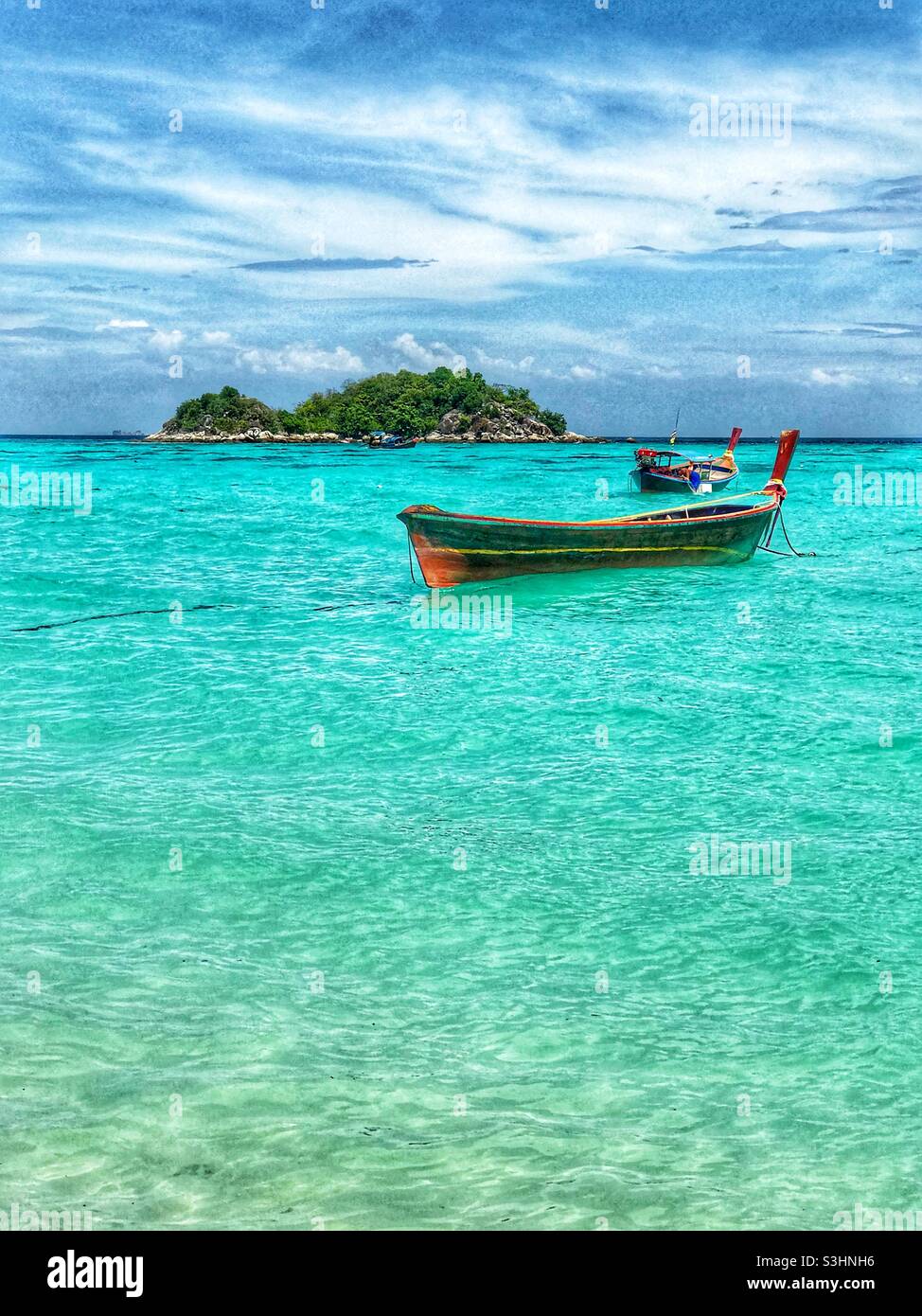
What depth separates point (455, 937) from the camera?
7355mm

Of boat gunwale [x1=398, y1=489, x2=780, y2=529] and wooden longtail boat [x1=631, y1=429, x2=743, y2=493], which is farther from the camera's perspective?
wooden longtail boat [x1=631, y1=429, x2=743, y2=493]

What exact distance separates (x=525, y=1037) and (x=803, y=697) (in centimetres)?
928

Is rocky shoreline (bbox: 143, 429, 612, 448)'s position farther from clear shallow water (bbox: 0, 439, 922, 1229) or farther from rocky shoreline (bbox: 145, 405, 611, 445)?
clear shallow water (bbox: 0, 439, 922, 1229)

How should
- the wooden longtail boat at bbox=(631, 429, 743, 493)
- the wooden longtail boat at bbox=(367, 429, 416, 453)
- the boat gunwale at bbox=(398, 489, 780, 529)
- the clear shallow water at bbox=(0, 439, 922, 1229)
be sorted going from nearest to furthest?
1. the clear shallow water at bbox=(0, 439, 922, 1229)
2. the boat gunwale at bbox=(398, 489, 780, 529)
3. the wooden longtail boat at bbox=(631, 429, 743, 493)
4. the wooden longtail boat at bbox=(367, 429, 416, 453)

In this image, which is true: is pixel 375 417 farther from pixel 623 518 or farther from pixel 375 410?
pixel 623 518

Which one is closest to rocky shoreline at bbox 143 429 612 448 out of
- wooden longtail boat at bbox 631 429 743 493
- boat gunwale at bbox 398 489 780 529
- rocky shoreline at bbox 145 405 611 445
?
rocky shoreline at bbox 145 405 611 445

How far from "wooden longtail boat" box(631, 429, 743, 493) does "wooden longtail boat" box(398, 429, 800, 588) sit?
2787 cm

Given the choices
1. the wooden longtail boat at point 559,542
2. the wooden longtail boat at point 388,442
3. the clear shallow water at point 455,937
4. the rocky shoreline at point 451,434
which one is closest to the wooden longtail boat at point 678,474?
the wooden longtail boat at point 559,542

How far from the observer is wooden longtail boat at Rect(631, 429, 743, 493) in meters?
53.1

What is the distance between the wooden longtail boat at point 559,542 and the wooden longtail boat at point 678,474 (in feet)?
91.4

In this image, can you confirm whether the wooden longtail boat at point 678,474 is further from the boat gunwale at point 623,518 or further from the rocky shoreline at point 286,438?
the rocky shoreline at point 286,438

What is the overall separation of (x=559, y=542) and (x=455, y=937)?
1556 centimetres

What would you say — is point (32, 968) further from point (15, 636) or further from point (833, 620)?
point (833, 620)
